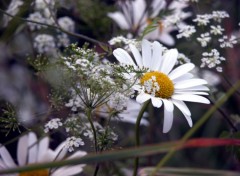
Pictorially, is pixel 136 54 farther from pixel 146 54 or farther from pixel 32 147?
pixel 32 147

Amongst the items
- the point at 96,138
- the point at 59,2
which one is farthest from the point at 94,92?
the point at 59,2

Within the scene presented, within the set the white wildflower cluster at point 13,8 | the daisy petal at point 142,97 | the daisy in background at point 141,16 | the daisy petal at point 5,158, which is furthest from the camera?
the daisy in background at point 141,16

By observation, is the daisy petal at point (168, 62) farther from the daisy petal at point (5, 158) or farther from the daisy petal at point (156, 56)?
the daisy petal at point (5, 158)

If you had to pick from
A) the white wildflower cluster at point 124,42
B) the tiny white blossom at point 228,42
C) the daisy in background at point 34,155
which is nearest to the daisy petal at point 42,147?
the daisy in background at point 34,155

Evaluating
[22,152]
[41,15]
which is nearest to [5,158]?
[22,152]

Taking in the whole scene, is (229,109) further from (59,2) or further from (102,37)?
(59,2)

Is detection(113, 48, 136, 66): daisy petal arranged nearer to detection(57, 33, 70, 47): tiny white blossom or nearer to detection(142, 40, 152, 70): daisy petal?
detection(142, 40, 152, 70): daisy petal
